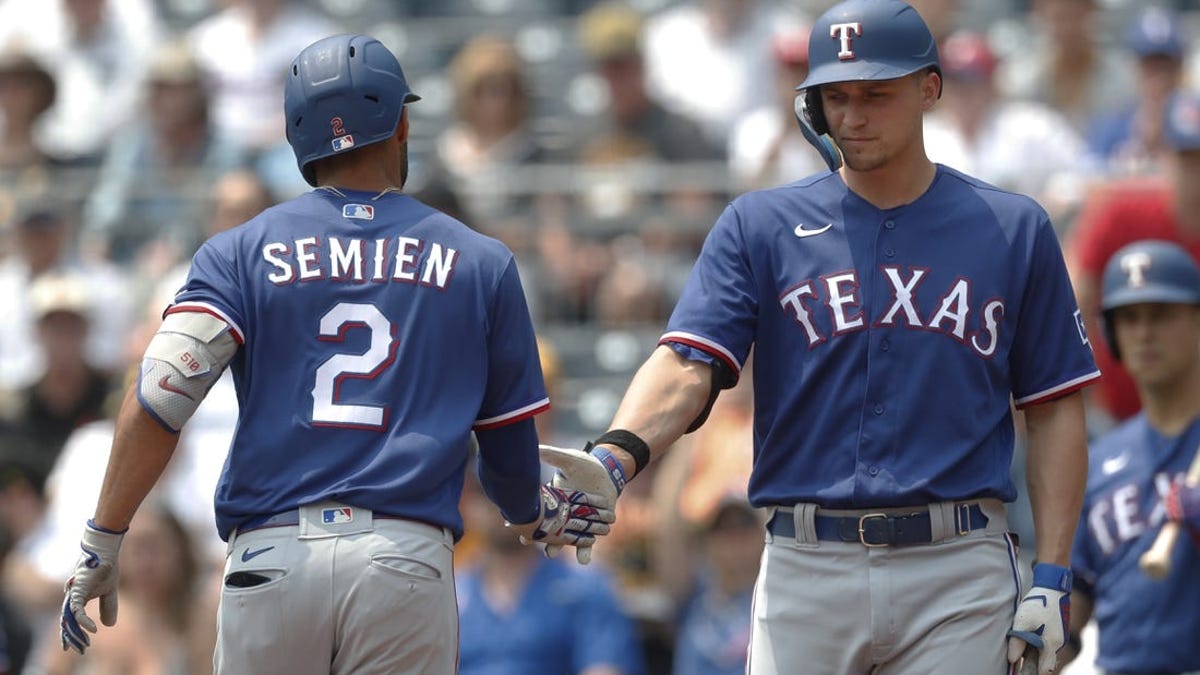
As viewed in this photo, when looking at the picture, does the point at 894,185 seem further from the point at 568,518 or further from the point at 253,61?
the point at 253,61

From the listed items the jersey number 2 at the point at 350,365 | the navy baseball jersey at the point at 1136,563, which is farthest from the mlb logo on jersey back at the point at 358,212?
the navy baseball jersey at the point at 1136,563

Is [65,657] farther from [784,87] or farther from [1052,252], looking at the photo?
[1052,252]

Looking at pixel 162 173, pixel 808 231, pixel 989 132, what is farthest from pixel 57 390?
pixel 808 231

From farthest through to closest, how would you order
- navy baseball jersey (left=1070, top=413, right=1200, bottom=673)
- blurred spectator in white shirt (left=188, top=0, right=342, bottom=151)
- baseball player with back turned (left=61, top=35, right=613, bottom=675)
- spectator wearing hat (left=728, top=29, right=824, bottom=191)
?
1. blurred spectator in white shirt (left=188, top=0, right=342, bottom=151)
2. spectator wearing hat (left=728, top=29, right=824, bottom=191)
3. navy baseball jersey (left=1070, top=413, right=1200, bottom=673)
4. baseball player with back turned (left=61, top=35, right=613, bottom=675)

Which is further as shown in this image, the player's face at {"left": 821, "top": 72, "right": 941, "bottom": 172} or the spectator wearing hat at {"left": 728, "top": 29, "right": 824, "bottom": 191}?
the spectator wearing hat at {"left": 728, "top": 29, "right": 824, "bottom": 191}

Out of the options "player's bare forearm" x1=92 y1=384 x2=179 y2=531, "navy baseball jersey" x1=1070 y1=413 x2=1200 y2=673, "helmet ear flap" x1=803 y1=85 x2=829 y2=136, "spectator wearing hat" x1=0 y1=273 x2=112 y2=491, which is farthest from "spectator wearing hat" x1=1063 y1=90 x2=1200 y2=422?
"spectator wearing hat" x1=0 y1=273 x2=112 y2=491

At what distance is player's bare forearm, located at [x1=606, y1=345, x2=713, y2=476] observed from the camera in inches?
213

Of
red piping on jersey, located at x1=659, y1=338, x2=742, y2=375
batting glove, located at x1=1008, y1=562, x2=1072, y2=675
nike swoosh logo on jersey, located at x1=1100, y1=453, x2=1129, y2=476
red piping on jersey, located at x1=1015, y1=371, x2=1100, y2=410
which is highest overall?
red piping on jersey, located at x1=659, y1=338, x2=742, y2=375

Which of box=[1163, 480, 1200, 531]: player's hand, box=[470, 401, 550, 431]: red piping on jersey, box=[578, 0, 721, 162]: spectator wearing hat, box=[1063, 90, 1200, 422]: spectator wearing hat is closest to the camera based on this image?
box=[470, 401, 550, 431]: red piping on jersey

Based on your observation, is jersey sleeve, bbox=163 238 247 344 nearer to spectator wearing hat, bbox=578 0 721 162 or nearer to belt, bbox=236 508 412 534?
belt, bbox=236 508 412 534

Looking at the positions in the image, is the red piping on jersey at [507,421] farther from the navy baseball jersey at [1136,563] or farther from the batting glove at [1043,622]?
the navy baseball jersey at [1136,563]

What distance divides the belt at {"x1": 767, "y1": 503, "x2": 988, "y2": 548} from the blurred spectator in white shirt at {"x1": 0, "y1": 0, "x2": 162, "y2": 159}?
28.3 ft

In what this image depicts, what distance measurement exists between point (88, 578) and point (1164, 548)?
10.3 feet

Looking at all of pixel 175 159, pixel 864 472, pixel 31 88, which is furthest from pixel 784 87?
pixel 864 472
